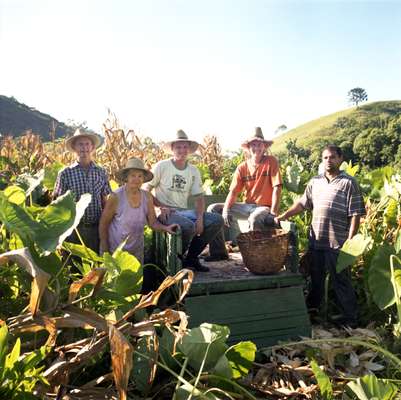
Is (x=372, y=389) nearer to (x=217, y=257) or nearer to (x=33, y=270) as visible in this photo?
(x=33, y=270)

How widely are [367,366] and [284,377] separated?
0.64 m

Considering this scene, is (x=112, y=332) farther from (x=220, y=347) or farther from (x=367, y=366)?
(x=367, y=366)

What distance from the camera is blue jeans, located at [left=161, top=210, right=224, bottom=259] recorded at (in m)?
3.43

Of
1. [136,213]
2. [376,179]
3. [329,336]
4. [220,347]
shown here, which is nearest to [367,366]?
[329,336]

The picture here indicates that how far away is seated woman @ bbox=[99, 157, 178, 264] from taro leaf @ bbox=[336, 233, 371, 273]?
124 centimetres

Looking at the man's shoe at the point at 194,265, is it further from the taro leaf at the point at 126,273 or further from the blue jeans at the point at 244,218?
the taro leaf at the point at 126,273

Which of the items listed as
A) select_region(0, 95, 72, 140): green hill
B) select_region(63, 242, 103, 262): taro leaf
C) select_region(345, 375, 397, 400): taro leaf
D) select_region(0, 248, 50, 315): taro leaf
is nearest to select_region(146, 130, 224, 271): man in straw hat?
select_region(63, 242, 103, 262): taro leaf

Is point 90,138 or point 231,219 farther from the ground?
point 90,138

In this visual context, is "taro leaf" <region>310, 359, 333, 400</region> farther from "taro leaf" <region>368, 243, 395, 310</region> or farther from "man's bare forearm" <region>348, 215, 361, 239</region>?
"man's bare forearm" <region>348, 215, 361, 239</region>

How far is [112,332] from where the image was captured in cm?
159

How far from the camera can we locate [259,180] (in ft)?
13.7

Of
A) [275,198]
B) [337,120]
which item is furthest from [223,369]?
[337,120]

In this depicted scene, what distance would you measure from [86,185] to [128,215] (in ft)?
1.45

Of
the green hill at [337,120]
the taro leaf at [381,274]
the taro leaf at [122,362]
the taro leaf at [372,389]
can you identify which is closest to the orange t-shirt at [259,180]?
the taro leaf at [381,274]
